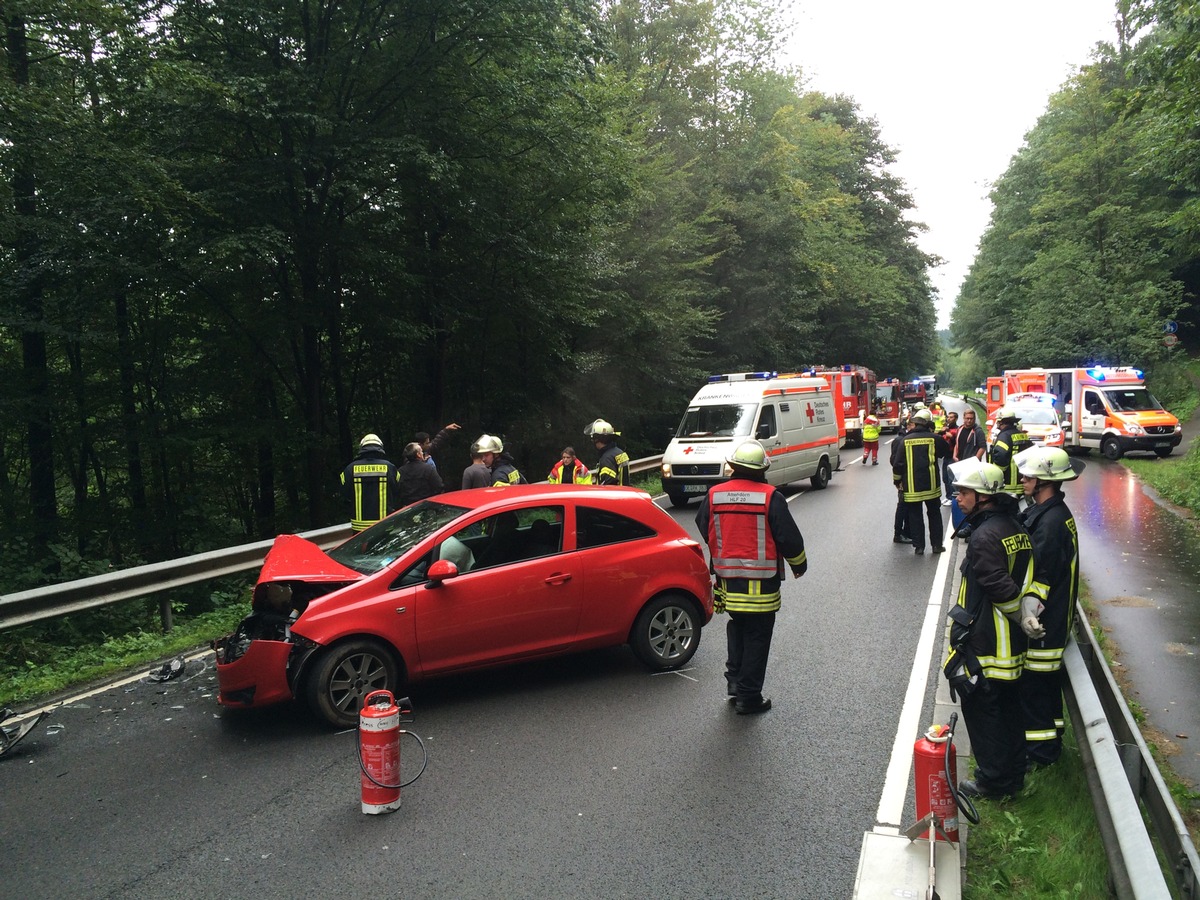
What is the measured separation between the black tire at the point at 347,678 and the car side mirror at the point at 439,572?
54cm

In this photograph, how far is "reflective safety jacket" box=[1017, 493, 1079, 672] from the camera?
15.5 ft

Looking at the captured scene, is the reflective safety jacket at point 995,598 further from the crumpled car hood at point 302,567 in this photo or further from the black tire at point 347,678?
the crumpled car hood at point 302,567

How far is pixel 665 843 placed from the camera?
4270 mm

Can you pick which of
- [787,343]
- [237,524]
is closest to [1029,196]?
[787,343]

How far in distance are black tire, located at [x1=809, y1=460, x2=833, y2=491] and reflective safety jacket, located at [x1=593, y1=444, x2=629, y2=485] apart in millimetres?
10032

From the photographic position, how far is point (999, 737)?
4.70 m

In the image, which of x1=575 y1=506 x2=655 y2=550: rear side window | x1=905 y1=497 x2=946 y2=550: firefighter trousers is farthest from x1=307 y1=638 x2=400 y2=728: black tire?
x1=905 y1=497 x2=946 y2=550: firefighter trousers

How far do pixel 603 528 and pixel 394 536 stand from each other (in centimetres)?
161

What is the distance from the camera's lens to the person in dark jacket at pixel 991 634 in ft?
14.9

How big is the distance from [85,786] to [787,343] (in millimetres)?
36665

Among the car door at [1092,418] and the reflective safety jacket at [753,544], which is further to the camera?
the car door at [1092,418]

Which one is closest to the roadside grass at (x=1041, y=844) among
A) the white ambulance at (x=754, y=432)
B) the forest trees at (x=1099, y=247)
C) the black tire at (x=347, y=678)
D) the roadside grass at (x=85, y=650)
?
the black tire at (x=347, y=678)

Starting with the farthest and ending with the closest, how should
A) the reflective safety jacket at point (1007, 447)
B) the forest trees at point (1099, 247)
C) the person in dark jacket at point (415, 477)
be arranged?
1. the forest trees at point (1099, 247)
2. the reflective safety jacket at point (1007, 447)
3. the person in dark jacket at point (415, 477)

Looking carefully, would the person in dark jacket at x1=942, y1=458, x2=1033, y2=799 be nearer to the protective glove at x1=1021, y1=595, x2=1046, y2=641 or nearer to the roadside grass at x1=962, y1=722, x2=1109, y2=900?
the protective glove at x1=1021, y1=595, x2=1046, y2=641
